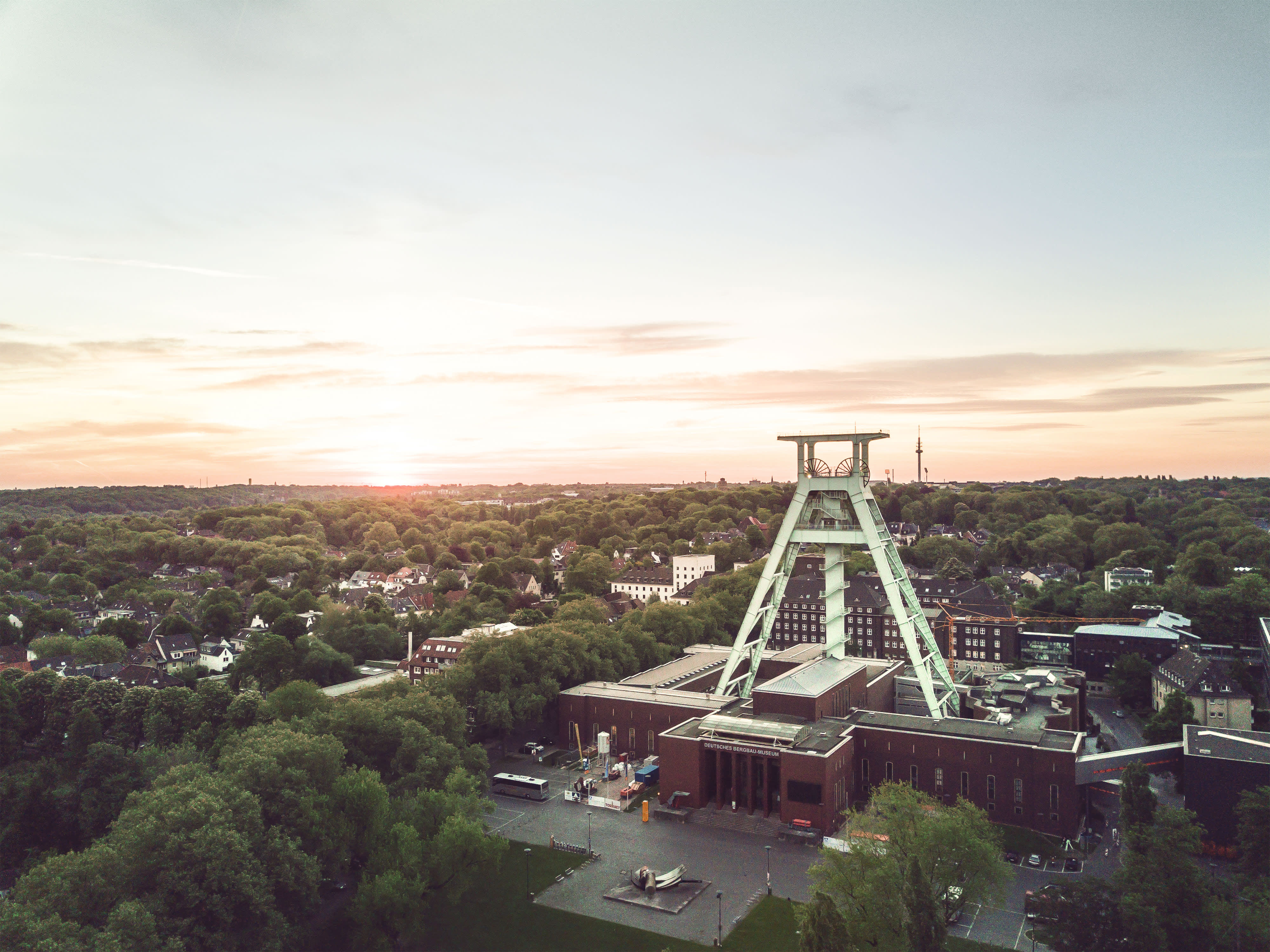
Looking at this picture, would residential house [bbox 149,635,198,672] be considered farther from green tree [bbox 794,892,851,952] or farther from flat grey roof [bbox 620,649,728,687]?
green tree [bbox 794,892,851,952]

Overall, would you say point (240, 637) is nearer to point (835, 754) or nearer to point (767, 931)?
point (835, 754)

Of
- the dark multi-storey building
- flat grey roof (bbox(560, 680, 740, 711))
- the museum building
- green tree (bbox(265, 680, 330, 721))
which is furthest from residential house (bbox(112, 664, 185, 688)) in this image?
the dark multi-storey building

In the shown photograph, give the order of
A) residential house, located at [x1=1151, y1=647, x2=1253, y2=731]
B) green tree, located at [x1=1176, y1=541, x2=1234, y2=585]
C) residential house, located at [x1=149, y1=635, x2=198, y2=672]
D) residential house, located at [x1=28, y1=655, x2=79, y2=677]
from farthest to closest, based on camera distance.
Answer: green tree, located at [x1=1176, y1=541, x2=1234, y2=585] → residential house, located at [x1=149, y1=635, x2=198, y2=672] → residential house, located at [x1=28, y1=655, x2=79, y2=677] → residential house, located at [x1=1151, y1=647, x2=1253, y2=731]

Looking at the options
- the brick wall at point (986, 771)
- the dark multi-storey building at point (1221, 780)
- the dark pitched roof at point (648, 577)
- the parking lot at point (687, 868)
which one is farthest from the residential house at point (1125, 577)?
the parking lot at point (687, 868)

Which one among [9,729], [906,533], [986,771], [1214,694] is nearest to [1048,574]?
[906,533]

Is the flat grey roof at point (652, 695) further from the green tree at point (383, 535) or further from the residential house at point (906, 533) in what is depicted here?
the green tree at point (383, 535)

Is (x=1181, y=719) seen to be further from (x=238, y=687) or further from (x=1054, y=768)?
(x=238, y=687)
